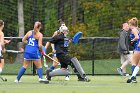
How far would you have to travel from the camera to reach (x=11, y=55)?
27047 mm

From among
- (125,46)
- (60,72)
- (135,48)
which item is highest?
(135,48)

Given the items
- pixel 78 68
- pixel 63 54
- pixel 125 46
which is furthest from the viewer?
pixel 125 46

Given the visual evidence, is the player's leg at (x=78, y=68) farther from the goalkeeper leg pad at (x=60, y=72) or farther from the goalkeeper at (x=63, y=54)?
the goalkeeper leg pad at (x=60, y=72)

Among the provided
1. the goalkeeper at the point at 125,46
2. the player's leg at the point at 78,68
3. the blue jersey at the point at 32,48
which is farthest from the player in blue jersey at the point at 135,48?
the goalkeeper at the point at 125,46

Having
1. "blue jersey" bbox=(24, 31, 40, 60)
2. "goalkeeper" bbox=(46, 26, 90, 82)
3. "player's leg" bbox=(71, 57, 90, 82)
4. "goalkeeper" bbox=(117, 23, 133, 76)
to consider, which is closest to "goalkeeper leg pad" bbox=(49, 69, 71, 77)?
"goalkeeper" bbox=(46, 26, 90, 82)

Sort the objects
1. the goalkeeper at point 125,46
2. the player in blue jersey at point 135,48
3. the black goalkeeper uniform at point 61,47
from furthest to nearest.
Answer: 1. the goalkeeper at point 125,46
2. the black goalkeeper uniform at point 61,47
3. the player in blue jersey at point 135,48

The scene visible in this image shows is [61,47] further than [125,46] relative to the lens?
No

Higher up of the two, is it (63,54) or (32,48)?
(32,48)

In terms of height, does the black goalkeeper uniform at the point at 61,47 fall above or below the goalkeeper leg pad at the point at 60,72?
above

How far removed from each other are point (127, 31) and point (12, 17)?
1441 centimetres

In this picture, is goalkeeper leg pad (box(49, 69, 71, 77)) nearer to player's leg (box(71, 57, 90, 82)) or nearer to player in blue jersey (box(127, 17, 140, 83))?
player's leg (box(71, 57, 90, 82))

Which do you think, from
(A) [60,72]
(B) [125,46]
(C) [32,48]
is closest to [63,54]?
(A) [60,72]

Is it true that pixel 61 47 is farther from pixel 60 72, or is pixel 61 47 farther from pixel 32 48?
pixel 32 48

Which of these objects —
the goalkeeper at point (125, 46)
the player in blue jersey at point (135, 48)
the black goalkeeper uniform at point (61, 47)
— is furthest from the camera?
the goalkeeper at point (125, 46)
